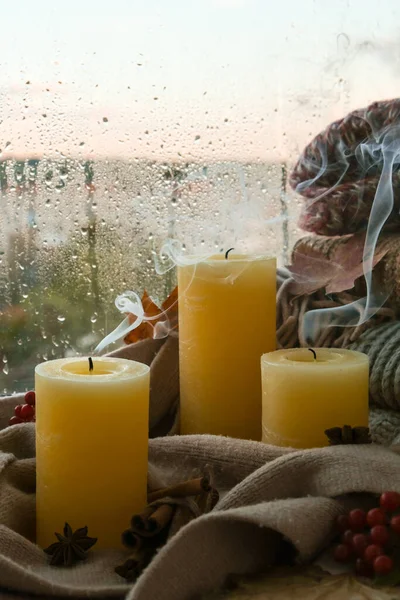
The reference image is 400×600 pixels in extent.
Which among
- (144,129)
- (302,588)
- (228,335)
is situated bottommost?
(302,588)

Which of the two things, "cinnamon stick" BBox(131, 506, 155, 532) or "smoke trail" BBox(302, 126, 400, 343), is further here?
"smoke trail" BBox(302, 126, 400, 343)

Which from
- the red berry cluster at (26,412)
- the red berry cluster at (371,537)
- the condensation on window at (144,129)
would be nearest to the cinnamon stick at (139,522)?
the red berry cluster at (371,537)

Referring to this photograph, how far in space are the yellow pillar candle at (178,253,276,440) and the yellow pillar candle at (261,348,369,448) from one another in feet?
0.24

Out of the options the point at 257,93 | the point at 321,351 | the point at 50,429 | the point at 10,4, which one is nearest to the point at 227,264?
the point at 321,351

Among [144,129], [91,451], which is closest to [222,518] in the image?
[91,451]

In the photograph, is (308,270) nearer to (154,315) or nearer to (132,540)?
(154,315)

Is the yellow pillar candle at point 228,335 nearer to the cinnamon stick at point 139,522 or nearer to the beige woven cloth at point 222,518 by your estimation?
the beige woven cloth at point 222,518

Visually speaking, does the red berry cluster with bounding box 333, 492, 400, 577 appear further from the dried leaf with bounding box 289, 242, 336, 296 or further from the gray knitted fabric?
the dried leaf with bounding box 289, 242, 336, 296

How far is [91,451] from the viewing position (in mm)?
554

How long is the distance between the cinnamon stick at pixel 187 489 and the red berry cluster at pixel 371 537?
10cm

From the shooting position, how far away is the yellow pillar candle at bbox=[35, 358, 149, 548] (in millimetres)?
550

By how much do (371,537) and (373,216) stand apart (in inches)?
13.0

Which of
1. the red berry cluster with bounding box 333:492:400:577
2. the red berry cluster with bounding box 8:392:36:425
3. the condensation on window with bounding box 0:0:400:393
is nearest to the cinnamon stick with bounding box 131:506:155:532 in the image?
the red berry cluster with bounding box 333:492:400:577

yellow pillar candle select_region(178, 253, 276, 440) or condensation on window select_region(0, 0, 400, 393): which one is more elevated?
condensation on window select_region(0, 0, 400, 393)
